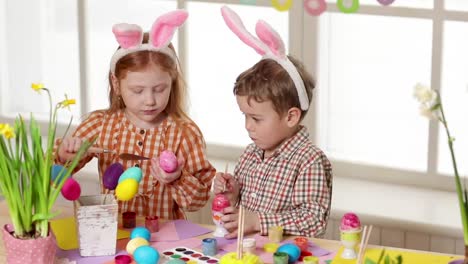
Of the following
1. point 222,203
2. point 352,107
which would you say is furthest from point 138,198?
point 352,107

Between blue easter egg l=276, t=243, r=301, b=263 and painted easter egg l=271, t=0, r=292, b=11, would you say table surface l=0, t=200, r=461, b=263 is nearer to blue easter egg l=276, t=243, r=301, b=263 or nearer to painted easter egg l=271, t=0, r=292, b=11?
blue easter egg l=276, t=243, r=301, b=263

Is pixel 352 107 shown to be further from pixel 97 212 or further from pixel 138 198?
pixel 97 212

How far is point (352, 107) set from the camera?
3746 mm

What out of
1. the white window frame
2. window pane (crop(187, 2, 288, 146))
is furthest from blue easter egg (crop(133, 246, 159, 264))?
window pane (crop(187, 2, 288, 146))

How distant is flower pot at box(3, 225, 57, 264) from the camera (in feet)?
7.89

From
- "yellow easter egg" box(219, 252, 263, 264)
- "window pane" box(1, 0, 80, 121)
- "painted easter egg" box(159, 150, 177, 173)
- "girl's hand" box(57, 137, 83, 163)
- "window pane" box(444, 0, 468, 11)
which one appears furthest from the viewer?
"window pane" box(1, 0, 80, 121)

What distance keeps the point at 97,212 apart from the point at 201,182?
1.76 feet

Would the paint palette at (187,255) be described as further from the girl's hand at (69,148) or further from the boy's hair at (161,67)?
the boy's hair at (161,67)

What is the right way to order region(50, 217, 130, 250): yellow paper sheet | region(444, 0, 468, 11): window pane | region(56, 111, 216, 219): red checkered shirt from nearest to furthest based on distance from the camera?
region(50, 217, 130, 250): yellow paper sheet < region(56, 111, 216, 219): red checkered shirt < region(444, 0, 468, 11): window pane

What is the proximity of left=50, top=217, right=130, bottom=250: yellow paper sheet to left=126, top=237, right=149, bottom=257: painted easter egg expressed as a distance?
12cm

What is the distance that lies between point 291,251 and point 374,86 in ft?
4.37

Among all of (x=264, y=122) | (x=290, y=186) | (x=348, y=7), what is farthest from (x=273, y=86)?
(x=348, y=7)

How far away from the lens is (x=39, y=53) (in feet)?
14.1

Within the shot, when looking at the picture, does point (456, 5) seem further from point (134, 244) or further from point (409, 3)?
point (134, 244)
